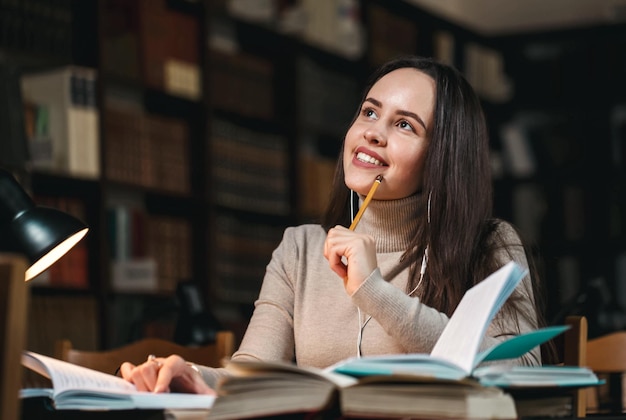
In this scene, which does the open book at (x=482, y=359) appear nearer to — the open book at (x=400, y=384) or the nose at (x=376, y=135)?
the open book at (x=400, y=384)

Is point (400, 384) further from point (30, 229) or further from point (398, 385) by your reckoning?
point (30, 229)

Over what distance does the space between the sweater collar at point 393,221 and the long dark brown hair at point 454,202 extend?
2 cm

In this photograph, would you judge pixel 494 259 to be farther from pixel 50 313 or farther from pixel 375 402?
pixel 50 313

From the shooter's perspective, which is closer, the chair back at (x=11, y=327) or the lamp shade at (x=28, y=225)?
the chair back at (x=11, y=327)

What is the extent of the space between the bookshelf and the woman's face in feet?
2.36

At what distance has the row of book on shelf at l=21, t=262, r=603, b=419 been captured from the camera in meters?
1.03

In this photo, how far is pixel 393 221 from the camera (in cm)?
198

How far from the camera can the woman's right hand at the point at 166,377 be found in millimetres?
1329

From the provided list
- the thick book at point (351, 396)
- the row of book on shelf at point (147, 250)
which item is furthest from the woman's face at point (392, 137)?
the row of book on shelf at point (147, 250)

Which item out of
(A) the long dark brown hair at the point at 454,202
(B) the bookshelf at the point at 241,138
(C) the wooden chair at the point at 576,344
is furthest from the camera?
(B) the bookshelf at the point at 241,138

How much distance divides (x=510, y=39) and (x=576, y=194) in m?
1.13

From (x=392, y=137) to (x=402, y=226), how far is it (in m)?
0.18

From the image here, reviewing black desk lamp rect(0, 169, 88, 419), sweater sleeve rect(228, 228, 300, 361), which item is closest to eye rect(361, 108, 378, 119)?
sweater sleeve rect(228, 228, 300, 361)

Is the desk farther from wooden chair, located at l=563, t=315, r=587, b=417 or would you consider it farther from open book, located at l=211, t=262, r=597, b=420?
wooden chair, located at l=563, t=315, r=587, b=417
